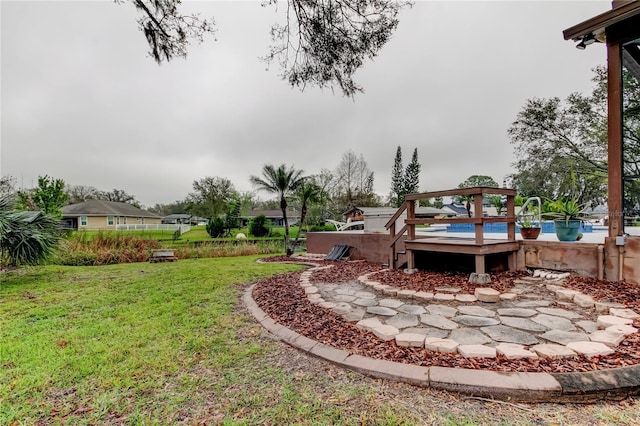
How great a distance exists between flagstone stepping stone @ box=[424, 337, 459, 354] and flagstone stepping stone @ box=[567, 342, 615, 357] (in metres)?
0.82

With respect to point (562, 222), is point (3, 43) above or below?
above

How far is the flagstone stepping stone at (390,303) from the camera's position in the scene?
3.40m

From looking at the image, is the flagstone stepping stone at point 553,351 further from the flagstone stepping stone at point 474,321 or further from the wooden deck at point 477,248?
the wooden deck at point 477,248

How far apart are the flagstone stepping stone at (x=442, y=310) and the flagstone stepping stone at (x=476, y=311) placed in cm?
8

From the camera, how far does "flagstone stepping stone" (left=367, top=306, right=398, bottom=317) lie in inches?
121

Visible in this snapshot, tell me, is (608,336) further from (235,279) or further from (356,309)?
(235,279)

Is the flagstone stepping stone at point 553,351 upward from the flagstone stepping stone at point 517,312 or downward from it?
upward

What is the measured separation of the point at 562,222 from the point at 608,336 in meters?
2.66

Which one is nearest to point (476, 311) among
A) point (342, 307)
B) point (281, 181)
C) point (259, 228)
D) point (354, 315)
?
point (354, 315)

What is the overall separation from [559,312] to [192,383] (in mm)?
3545

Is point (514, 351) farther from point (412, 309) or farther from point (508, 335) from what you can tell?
point (412, 309)

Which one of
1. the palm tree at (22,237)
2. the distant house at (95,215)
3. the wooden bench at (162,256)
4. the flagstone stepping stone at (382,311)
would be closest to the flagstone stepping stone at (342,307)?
the flagstone stepping stone at (382,311)

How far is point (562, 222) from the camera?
14.0 ft

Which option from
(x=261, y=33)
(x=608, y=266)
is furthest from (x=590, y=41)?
(x=261, y=33)
